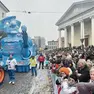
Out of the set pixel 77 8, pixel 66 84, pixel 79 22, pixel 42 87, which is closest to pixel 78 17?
pixel 79 22

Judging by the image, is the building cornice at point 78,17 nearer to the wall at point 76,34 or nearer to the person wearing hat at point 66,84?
the wall at point 76,34

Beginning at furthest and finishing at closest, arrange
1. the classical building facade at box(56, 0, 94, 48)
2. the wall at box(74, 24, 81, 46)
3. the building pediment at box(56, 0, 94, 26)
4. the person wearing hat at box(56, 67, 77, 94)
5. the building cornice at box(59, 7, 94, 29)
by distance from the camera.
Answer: the wall at box(74, 24, 81, 46) → the building pediment at box(56, 0, 94, 26) → the classical building facade at box(56, 0, 94, 48) → the building cornice at box(59, 7, 94, 29) → the person wearing hat at box(56, 67, 77, 94)

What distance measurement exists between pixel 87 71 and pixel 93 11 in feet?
177

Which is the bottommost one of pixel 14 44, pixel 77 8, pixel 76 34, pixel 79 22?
pixel 14 44

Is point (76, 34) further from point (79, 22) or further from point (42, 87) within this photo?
point (42, 87)

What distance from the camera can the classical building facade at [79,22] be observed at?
65.8 meters

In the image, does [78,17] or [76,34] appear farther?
[76,34]

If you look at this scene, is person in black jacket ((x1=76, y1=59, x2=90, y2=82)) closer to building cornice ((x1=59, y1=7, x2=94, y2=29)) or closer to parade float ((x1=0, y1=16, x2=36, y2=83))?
parade float ((x1=0, y1=16, x2=36, y2=83))

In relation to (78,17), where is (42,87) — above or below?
below

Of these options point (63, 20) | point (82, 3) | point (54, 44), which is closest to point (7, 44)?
point (82, 3)

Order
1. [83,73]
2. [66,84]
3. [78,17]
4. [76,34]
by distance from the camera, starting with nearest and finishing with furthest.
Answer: [66,84]
[83,73]
[78,17]
[76,34]

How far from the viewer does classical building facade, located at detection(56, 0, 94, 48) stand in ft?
216

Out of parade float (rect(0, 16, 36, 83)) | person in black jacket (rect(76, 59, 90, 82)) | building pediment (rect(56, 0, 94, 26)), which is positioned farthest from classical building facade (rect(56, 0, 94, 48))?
person in black jacket (rect(76, 59, 90, 82))

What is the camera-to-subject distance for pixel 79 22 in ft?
240
